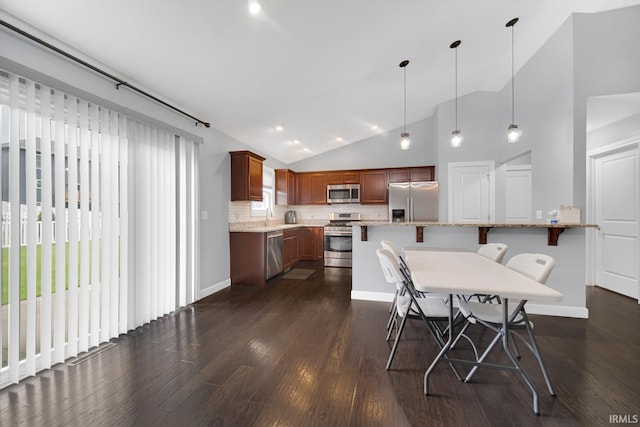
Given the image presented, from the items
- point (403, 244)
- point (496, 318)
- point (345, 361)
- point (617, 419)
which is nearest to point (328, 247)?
point (403, 244)

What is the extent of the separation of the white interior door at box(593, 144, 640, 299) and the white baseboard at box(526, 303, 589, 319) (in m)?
1.40

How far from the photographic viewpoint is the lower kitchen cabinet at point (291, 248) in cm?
500

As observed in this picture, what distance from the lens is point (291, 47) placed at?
7.98ft

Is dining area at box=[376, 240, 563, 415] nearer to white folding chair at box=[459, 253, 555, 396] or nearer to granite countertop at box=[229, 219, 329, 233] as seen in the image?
white folding chair at box=[459, 253, 555, 396]

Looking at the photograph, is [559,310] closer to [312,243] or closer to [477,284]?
[477,284]

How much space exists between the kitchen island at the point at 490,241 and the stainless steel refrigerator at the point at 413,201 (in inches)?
74.7

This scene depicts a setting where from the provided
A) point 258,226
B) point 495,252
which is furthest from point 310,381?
point 258,226

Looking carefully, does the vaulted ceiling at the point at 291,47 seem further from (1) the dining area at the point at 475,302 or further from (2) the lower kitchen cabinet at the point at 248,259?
(1) the dining area at the point at 475,302

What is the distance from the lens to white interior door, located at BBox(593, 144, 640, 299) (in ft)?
11.4

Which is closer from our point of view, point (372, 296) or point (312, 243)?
point (372, 296)

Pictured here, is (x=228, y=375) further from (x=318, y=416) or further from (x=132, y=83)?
(x=132, y=83)

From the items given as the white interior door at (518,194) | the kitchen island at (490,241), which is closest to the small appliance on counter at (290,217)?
the kitchen island at (490,241)

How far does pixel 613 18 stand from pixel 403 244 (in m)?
3.48

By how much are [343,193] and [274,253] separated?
100 inches
